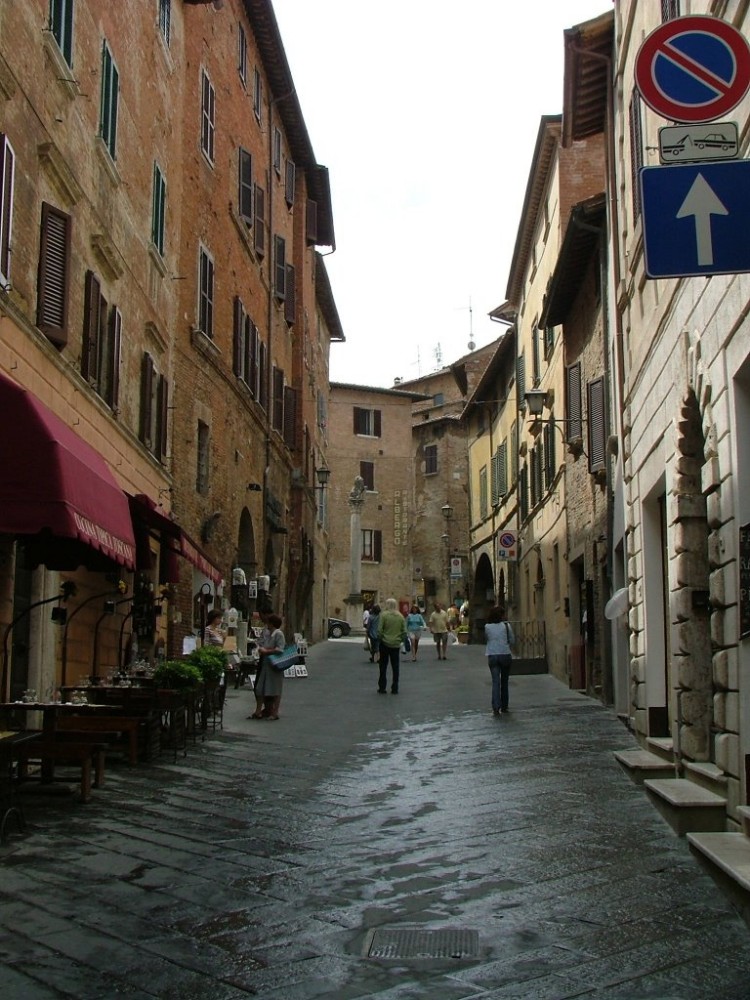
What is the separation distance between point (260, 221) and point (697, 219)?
2496 cm

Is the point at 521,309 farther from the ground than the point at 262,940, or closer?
farther from the ground

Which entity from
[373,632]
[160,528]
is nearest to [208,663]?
[160,528]

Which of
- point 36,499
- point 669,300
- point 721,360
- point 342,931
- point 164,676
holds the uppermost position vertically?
point 669,300

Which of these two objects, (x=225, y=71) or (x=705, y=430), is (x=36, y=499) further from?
(x=225, y=71)

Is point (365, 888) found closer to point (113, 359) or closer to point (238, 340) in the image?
point (113, 359)

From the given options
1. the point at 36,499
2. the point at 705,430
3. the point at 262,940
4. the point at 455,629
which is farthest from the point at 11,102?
the point at 455,629

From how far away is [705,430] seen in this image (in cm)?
844

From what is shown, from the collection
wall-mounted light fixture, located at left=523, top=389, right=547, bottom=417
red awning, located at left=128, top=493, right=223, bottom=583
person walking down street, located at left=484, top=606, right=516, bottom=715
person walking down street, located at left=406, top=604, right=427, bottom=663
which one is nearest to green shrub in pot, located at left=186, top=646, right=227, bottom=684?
red awning, located at left=128, top=493, right=223, bottom=583

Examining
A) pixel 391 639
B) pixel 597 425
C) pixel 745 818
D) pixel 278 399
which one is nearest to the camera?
pixel 745 818

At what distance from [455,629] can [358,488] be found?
24.9ft

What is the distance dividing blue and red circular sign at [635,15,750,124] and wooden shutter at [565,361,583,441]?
49.6ft

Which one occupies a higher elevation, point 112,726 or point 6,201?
point 6,201

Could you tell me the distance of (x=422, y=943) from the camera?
17.7 feet

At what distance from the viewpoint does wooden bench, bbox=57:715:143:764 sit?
10.8m
